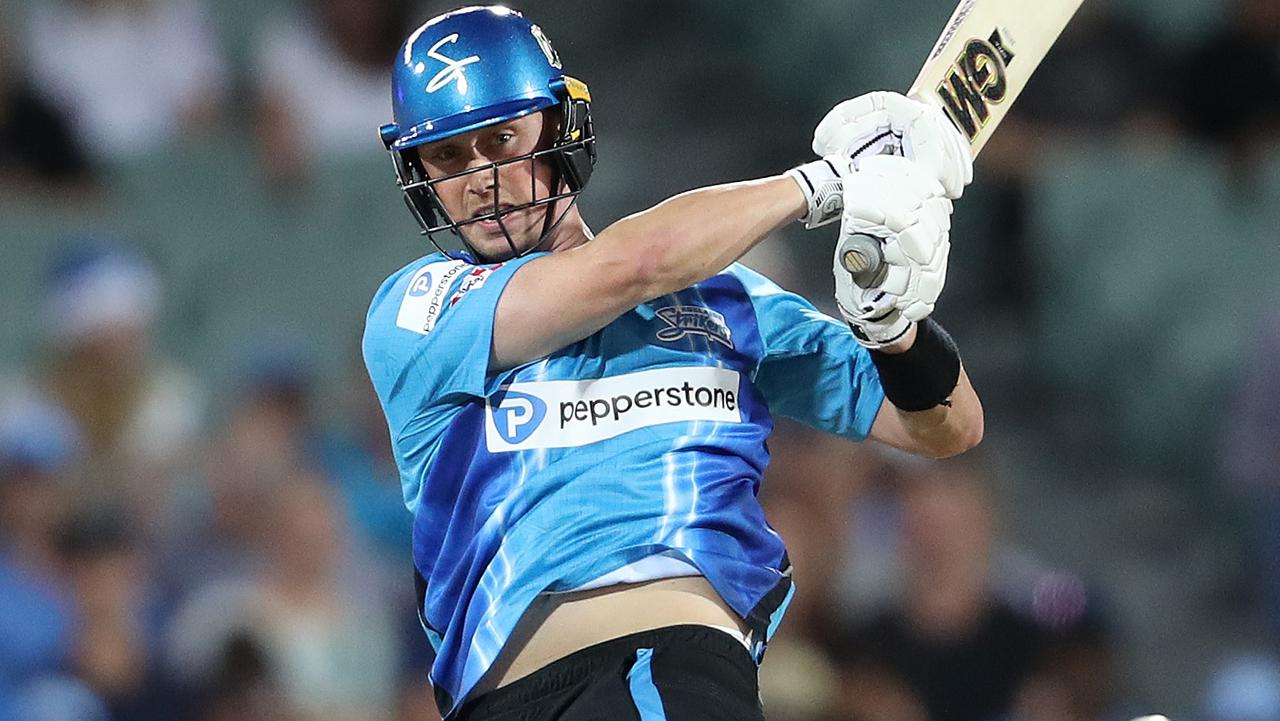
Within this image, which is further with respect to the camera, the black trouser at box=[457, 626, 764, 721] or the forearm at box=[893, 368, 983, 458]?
the forearm at box=[893, 368, 983, 458]

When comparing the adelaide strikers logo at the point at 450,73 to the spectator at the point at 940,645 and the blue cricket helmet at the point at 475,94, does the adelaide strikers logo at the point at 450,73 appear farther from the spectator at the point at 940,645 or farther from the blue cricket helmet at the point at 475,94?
the spectator at the point at 940,645

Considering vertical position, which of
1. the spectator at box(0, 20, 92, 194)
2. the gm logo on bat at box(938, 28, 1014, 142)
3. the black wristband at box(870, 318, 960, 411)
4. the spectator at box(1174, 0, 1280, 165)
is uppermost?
the spectator at box(1174, 0, 1280, 165)

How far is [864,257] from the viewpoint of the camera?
289 centimetres

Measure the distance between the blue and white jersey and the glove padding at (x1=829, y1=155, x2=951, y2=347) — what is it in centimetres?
25

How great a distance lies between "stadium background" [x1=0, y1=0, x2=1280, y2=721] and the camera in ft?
18.9

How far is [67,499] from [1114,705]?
11.1ft

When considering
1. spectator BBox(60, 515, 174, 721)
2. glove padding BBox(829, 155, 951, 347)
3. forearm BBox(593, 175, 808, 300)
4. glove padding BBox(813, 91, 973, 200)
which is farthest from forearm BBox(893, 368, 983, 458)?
spectator BBox(60, 515, 174, 721)

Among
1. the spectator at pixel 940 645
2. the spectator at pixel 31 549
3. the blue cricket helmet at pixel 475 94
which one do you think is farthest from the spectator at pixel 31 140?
the blue cricket helmet at pixel 475 94

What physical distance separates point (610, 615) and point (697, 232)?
0.60 metres

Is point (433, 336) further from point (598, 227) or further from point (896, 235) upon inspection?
point (598, 227)

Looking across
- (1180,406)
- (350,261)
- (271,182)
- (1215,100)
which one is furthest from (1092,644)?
(271,182)

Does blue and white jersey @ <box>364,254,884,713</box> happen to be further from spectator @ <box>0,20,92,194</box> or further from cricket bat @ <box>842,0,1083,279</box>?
spectator @ <box>0,20,92,194</box>

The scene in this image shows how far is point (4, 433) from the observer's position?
604cm

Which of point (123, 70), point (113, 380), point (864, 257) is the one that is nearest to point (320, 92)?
point (123, 70)
